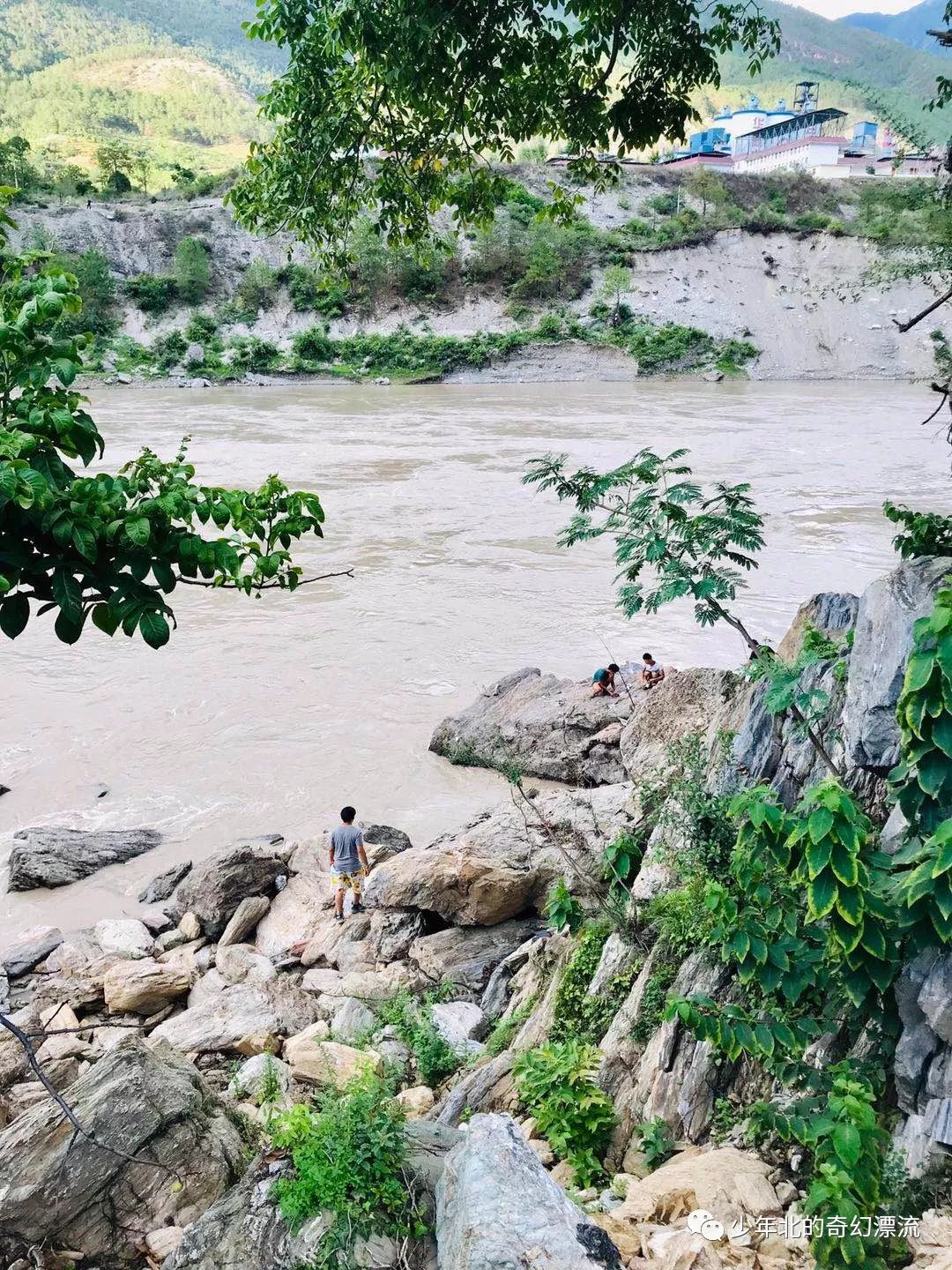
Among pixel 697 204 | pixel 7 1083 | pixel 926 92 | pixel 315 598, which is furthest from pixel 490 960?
pixel 697 204

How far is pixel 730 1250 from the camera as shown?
2998mm

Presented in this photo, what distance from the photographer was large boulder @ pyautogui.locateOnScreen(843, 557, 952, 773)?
392cm

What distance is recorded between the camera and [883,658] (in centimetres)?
404

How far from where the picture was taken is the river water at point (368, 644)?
11359 millimetres

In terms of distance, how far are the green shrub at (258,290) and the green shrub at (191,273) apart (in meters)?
2.99

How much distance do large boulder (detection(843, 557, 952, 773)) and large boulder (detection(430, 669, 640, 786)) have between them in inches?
249

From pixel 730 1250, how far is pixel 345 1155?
1.39 meters

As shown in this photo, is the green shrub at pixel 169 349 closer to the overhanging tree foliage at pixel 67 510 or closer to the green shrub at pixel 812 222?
the green shrub at pixel 812 222

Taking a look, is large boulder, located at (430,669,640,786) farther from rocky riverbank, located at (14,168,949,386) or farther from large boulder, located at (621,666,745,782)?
rocky riverbank, located at (14,168,949,386)

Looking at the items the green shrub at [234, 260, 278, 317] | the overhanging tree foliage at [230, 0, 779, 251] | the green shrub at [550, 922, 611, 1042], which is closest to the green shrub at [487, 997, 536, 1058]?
the green shrub at [550, 922, 611, 1042]

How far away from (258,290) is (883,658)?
7046 cm

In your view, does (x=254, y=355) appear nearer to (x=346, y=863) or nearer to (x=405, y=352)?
(x=405, y=352)

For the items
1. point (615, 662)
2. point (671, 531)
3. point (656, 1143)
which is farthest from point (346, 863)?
point (615, 662)

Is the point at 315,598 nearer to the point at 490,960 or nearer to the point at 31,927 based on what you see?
the point at 31,927
